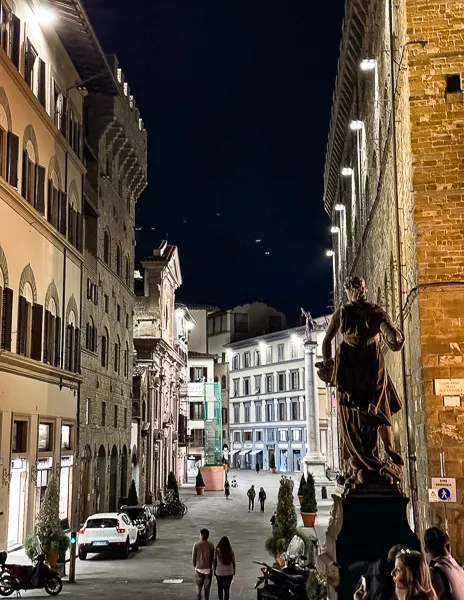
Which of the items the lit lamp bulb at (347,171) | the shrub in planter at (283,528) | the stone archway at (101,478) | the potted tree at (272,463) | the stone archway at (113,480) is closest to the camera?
the shrub in planter at (283,528)

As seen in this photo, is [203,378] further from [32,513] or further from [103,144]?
[32,513]

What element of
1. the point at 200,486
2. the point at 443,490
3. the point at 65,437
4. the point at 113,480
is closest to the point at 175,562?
the point at 65,437

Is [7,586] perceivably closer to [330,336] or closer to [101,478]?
[330,336]

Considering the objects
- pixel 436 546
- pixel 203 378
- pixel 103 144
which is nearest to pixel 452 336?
pixel 436 546

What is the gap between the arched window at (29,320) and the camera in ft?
70.4

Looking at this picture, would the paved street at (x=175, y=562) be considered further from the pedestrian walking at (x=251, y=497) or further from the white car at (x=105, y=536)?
the pedestrian walking at (x=251, y=497)

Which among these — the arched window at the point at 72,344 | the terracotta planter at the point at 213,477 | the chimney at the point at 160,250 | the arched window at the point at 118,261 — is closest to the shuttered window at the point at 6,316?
the arched window at the point at 72,344

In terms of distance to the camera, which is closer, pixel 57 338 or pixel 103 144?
pixel 57 338

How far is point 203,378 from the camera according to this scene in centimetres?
7656

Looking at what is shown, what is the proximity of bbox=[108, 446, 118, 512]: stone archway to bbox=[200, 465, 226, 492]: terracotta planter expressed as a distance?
2038cm

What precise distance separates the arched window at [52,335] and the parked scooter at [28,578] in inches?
365

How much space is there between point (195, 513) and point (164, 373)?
14.6 metres

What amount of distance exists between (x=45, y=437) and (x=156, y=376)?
23627 millimetres

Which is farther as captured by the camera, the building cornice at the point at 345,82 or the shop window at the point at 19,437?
the building cornice at the point at 345,82
